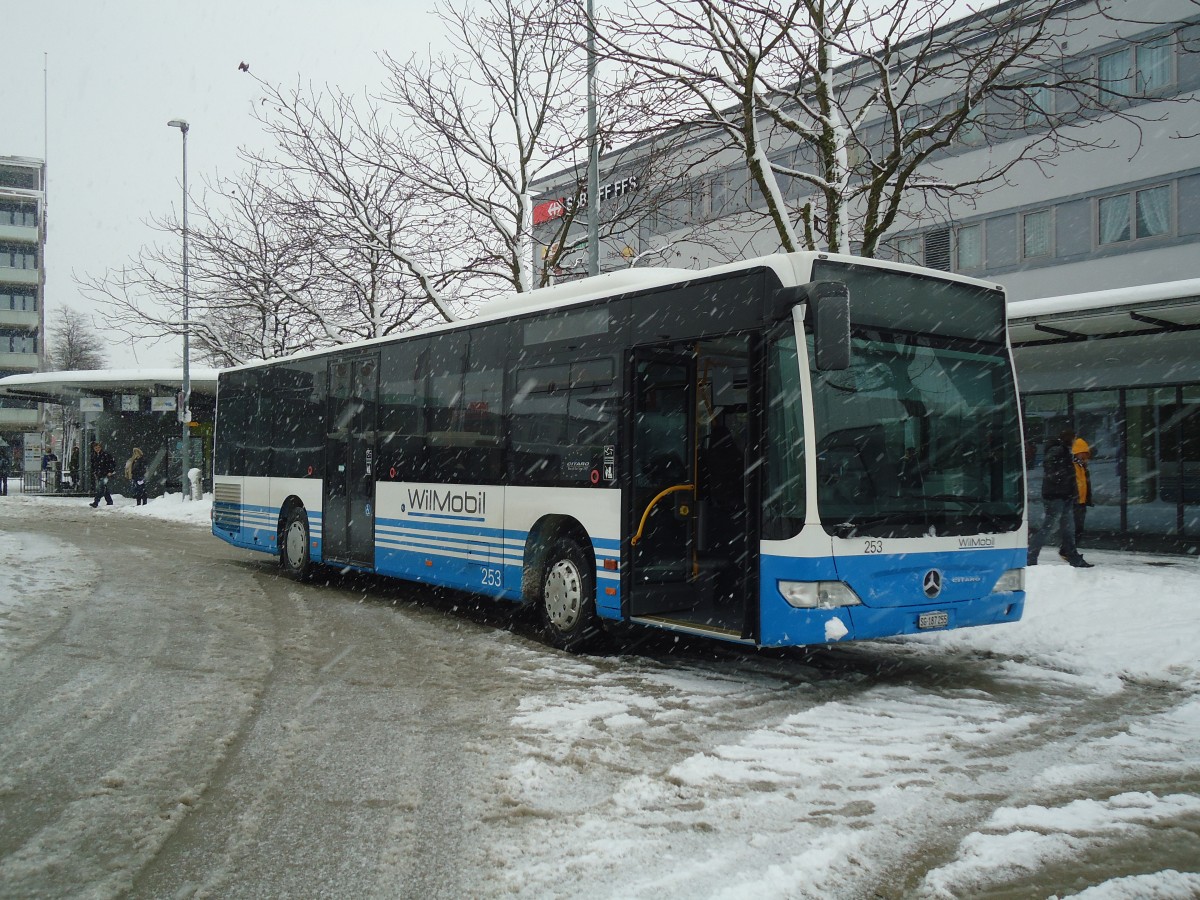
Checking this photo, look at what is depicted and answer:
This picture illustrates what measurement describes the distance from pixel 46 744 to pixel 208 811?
1.67m

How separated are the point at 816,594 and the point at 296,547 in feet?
30.7

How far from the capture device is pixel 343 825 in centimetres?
456

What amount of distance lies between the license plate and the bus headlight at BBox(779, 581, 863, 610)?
0.69m

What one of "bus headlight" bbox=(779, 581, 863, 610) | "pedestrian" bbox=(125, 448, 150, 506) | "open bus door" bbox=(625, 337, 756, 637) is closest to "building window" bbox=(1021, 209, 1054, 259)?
"open bus door" bbox=(625, 337, 756, 637)

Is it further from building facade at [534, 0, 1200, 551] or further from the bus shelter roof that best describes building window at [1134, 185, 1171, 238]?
the bus shelter roof

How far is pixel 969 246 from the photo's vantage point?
27.2 m

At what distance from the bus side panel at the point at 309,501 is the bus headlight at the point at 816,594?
8.15 meters

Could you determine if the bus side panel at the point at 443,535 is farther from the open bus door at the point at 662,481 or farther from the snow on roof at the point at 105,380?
the snow on roof at the point at 105,380

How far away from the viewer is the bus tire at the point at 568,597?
8805 millimetres

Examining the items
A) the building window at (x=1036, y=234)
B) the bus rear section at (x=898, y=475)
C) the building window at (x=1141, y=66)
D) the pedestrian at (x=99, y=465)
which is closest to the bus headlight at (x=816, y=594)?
the bus rear section at (x=898, y=475)

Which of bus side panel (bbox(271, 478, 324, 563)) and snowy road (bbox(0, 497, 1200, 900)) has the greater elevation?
bus side panel (bbox(271, 478, 324, 563))

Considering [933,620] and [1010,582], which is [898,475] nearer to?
[933,620]

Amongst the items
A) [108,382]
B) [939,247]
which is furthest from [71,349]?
[939,247]

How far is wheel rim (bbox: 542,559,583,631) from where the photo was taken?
8.89m
